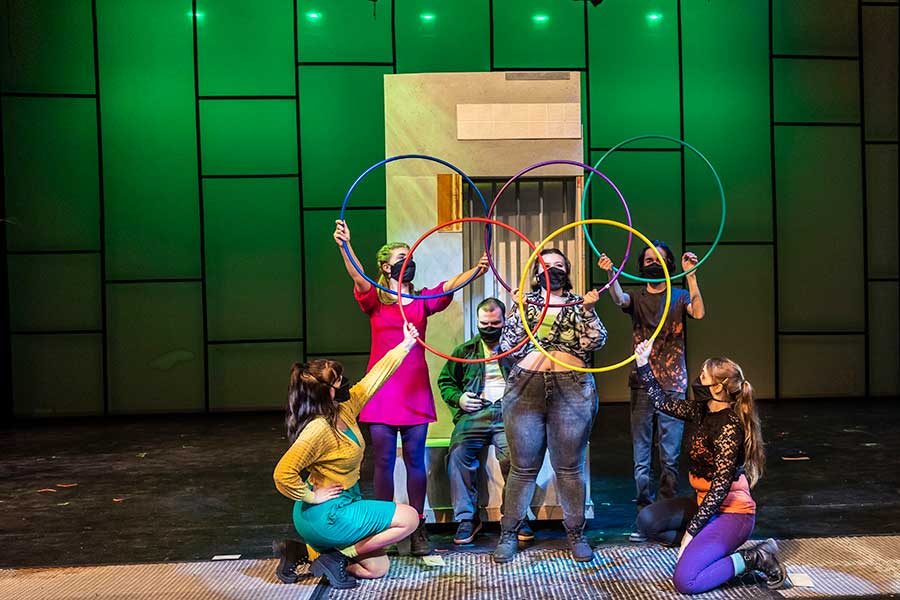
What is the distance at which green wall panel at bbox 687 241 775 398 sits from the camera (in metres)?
8.89

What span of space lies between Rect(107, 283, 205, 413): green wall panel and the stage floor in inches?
18.2

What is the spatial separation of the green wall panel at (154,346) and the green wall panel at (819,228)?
6.17 metres

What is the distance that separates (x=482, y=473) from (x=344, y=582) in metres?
1.09

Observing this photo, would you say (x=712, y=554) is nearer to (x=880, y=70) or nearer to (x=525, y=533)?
(x=525, y=533)

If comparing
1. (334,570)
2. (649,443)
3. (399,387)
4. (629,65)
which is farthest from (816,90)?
(334,570)

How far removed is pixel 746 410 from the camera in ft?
11.5

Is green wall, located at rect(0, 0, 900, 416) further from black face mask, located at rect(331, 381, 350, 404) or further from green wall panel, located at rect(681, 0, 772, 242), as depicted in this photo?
black face mask, located at rect(331, 381, 350, 404)

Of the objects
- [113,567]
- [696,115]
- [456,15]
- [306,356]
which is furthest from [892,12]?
[113,567]

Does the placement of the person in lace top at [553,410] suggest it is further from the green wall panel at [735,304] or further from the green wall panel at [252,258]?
the green wall panel at [735,304]

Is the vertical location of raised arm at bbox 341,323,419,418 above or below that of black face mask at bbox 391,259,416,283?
below

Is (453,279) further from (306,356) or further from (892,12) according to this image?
(892,12)

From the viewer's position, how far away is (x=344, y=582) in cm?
354

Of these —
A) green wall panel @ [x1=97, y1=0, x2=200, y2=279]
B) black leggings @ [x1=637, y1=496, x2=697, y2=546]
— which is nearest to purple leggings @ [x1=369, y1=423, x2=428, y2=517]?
black leggings @ [x1=637, y1=496, x2=697, y2=546]

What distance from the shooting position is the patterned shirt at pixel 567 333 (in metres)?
3.88
